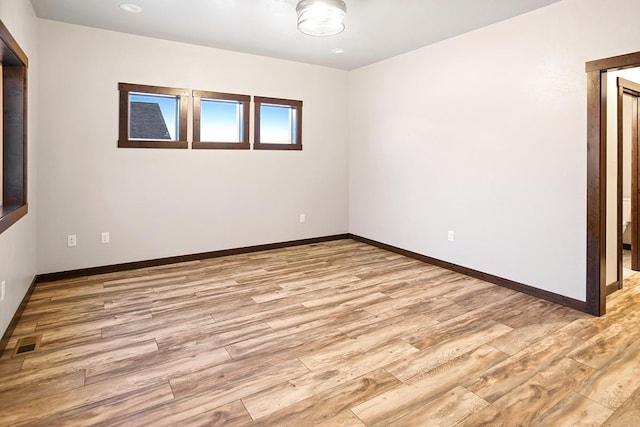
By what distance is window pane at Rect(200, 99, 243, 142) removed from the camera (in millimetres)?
4910

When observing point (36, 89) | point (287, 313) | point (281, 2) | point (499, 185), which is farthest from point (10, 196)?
point (499, 185)

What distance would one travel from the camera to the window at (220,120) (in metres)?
4.72

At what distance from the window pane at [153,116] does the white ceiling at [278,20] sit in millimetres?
696

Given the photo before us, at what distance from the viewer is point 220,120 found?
16.5 ft

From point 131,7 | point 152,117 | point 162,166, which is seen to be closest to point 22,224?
point 162,166

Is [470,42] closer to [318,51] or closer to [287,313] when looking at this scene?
[318,51]

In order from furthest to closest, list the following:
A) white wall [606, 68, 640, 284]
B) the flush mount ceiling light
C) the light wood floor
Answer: white wall [606, 68, 640, 284] < the flush mount ceiling light < the light wood floor

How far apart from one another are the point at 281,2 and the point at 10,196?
107 inches

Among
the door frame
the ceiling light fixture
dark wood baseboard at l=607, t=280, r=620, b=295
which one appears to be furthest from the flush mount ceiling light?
dark wood baseboard at l=607, t=280, r=620, b=295

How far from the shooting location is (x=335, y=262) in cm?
480

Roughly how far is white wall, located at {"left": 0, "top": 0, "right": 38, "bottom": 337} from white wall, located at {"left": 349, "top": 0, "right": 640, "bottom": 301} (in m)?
3.89

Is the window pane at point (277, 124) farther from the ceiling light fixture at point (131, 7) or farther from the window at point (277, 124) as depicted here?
the ceiling light fixture at point (131, 7)

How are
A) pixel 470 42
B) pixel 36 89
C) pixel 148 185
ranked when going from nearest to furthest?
pixel 36 89 < pixel 470 42 < pixel 148 185

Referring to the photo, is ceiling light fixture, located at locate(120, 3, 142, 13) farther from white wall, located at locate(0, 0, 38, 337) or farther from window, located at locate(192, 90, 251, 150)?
window, located at locate(192, 90, 251, 150)
